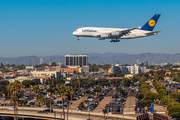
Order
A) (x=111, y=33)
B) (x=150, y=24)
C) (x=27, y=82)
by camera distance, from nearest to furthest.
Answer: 1. (x=111, y=33)
2. (x=150, y=24)
3. (x=27, y=82)

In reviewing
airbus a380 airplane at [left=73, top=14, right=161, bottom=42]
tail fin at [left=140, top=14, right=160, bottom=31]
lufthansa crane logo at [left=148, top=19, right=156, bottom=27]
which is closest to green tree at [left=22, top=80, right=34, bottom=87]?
airbus a380 airplane at [left=73, top=14, right=161, bottom=42]

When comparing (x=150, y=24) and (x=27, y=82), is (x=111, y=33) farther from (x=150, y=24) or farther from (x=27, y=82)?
(x=27, y=82)

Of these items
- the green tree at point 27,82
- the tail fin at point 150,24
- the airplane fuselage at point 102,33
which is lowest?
the green tree at point 27,82

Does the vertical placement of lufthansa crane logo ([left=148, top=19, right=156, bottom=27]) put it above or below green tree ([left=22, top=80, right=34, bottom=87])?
above

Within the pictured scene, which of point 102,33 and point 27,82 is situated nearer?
point 102,33

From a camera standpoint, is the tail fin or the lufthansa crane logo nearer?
the tail fin

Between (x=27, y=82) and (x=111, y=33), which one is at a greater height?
(x=111, y=33)

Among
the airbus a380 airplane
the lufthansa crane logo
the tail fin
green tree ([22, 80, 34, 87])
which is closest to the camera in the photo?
the airbus a380 airplane

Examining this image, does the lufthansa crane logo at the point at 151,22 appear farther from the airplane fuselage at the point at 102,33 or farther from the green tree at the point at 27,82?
the green tree at the point at 27,82

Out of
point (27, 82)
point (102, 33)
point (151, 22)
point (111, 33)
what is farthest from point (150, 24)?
point (27, 82)

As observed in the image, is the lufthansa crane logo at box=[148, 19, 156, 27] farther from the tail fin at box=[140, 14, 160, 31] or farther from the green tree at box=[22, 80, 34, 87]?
the green tree at box=[22, 80, 34, 87]

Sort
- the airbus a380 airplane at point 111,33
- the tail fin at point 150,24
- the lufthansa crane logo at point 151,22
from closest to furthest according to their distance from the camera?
1. the airbus a380 airplane at point 111,33
2. the tail fin at point 150,24
3. the lufthansa crane logo at point 151,22

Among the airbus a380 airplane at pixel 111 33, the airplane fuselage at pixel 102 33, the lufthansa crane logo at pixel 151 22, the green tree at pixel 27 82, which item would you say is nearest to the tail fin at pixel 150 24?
the lufthansa crane logo at pixel 151 22
